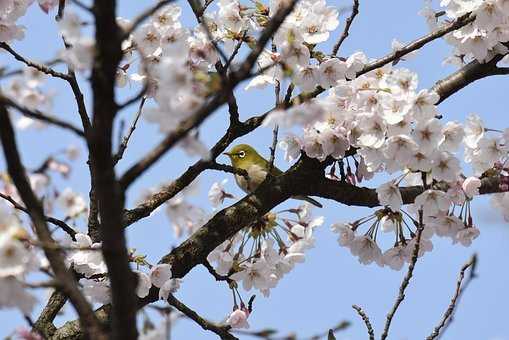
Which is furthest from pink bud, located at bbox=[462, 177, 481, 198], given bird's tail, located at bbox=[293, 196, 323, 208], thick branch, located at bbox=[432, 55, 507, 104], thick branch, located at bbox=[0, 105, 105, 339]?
thick branch, located at bbox=[0, 105, 105, 339]

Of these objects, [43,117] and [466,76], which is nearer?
[43,117]

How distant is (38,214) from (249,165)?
148 inches

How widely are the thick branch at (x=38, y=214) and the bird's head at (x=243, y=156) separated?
3.76 m

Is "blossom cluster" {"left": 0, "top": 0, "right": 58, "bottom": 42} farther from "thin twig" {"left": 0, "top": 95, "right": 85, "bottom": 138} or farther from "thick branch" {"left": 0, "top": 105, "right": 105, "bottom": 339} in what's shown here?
"thin twig" {"left": 0, "top": 95, "right": 85, "bottom": 138}

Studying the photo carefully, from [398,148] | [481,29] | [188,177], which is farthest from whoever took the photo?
[188,177]

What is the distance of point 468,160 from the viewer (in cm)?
462

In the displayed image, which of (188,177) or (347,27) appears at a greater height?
(347,27)

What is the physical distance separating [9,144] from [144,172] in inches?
20.9

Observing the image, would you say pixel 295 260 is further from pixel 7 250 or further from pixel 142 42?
pixel 7 250

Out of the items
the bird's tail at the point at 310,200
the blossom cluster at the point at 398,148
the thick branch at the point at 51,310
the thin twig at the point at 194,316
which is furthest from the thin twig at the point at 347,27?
the thick branch at the point at 51,310

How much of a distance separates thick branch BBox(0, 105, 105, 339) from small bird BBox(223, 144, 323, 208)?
10.3 feet

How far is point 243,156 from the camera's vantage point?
643 cm

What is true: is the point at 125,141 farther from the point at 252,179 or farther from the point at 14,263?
the point at 14,263

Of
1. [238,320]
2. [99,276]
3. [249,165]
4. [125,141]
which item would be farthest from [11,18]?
[249,165]
